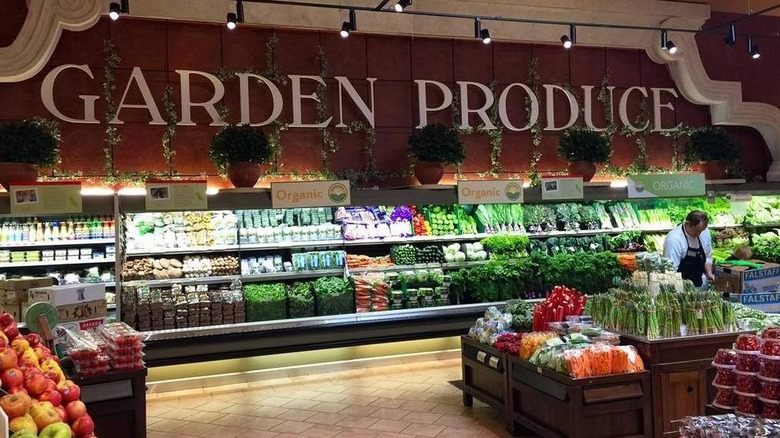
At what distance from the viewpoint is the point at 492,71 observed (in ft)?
29.9

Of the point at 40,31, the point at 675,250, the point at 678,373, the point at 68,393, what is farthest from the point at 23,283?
the point at 675,250

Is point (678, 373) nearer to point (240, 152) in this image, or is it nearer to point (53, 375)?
point (53, 375)

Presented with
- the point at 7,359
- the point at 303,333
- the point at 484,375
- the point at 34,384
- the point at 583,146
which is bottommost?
the point at 484,375

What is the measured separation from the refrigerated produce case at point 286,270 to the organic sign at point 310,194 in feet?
0.62

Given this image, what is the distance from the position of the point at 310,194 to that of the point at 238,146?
0.96 m

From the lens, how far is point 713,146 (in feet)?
30.2

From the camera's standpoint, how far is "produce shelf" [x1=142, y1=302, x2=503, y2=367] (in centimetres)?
662

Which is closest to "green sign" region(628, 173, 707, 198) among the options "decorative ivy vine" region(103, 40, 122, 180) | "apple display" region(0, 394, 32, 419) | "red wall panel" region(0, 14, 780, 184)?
"red wall panel" region(0, 14, 780, 184)

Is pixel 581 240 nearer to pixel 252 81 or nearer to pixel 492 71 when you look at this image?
pixel 492 71

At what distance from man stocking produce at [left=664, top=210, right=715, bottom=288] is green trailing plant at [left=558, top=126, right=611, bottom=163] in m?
2.15

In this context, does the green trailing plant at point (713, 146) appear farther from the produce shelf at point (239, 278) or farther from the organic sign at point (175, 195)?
the organic sign at point (175, 195)

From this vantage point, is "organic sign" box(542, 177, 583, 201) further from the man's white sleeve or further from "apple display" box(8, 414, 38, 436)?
"apple display" box(8, 414, 38, 436)

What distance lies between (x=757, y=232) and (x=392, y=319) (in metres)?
6.44

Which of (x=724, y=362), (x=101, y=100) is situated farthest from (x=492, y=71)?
(x=724, y=362)
